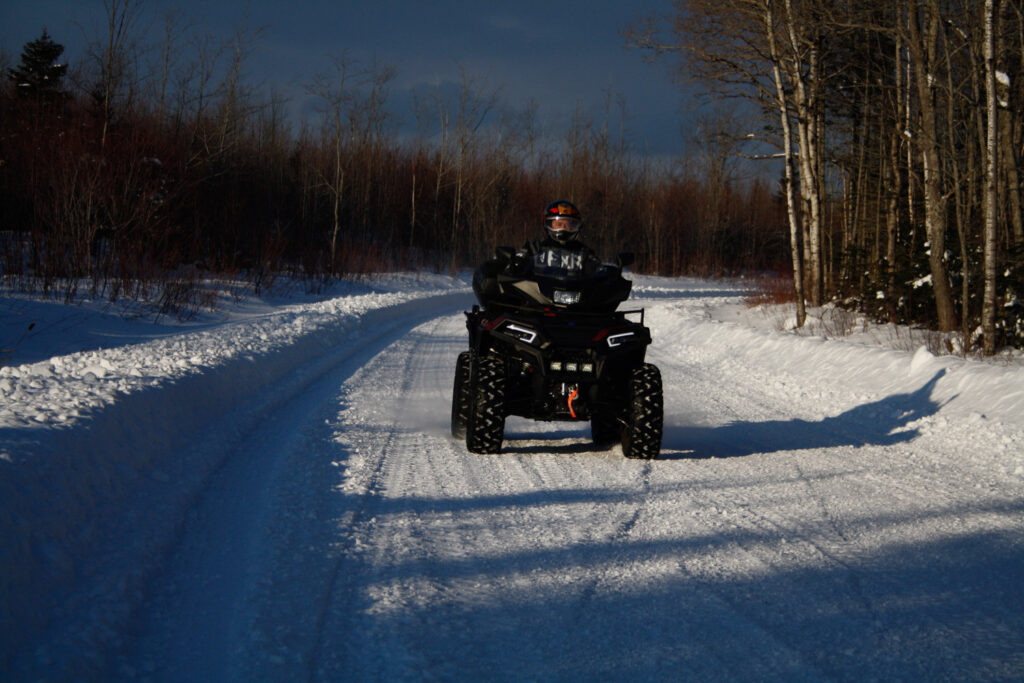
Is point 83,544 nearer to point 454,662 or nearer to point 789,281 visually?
point 454,662

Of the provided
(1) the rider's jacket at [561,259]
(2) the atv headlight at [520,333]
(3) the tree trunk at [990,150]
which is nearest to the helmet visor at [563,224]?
(1) the rider's jacket at [561,259]

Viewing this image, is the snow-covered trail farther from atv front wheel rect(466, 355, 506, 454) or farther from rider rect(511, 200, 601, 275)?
rider rect(511, 200, 601, 275)

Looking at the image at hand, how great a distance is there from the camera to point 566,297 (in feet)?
21.0

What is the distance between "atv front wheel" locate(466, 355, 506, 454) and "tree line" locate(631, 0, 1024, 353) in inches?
313

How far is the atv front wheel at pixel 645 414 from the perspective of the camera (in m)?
6.12

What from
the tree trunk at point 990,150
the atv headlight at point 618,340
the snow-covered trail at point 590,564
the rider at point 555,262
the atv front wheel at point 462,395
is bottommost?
the snow-covered trail at point 590,564

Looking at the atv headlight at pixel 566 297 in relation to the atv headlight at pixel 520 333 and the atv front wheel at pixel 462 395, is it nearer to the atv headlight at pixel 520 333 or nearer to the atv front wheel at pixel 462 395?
the atv headlight at pixel 520 333

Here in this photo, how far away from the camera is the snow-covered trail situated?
118 inches

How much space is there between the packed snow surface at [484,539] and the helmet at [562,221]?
6.49 ft

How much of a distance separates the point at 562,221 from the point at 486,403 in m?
1.92

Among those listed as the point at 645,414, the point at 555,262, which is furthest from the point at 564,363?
the point at 555,262

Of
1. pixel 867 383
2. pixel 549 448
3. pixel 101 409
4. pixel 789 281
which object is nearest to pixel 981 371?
pixel 867 383

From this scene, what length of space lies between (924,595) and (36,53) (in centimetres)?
3695

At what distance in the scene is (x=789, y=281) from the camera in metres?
25.0
